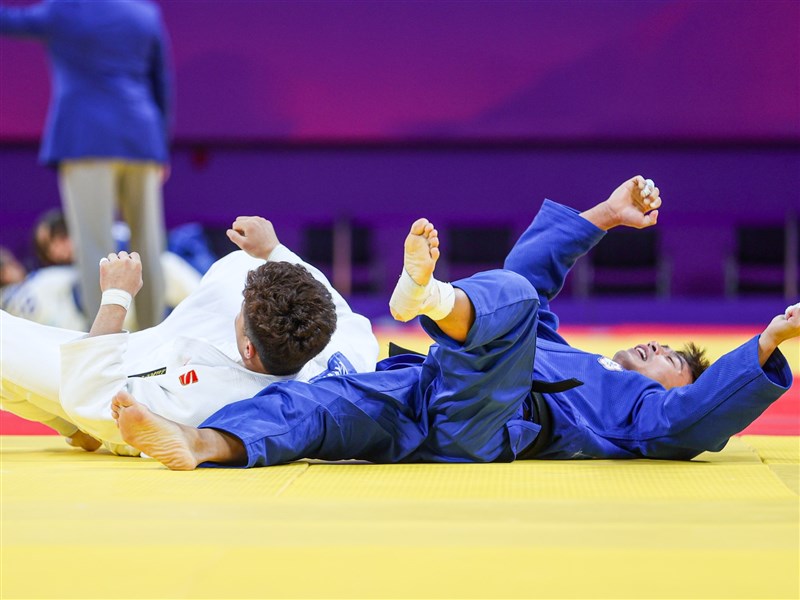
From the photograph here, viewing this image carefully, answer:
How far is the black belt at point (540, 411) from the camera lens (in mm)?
1807

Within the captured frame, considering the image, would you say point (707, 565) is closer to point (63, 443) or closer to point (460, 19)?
point (63, 443)

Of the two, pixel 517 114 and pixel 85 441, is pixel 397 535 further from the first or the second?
pixel 517 114

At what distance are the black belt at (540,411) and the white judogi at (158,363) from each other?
1.20 ft

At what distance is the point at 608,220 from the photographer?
215 cm

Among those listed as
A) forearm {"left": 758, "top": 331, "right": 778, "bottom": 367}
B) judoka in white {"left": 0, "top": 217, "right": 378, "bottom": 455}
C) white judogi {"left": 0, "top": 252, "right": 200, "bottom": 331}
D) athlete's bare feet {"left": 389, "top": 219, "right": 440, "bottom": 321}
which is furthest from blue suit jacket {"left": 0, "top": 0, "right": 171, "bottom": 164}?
forearm {"left": 758, "top": 331, "right": 778, "bottom": 367}

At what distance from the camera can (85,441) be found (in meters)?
2.01

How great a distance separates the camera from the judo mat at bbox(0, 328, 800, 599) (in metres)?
1.11

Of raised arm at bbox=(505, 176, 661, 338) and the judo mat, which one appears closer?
the judo mat

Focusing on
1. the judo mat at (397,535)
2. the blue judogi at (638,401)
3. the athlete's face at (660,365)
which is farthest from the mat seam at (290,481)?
the athlete's face at (660,365)

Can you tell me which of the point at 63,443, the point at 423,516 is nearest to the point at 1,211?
the point at 63,443

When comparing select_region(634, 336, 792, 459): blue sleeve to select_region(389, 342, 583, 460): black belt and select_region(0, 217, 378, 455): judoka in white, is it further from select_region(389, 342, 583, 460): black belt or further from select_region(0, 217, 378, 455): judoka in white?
select_region(0, 217, 378, 455): judoka in white

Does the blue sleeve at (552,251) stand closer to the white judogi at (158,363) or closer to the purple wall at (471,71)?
the white judogi at (158,363)

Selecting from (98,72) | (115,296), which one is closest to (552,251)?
(115,296)

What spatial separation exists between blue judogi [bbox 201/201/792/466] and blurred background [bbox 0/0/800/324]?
16.3 ft
